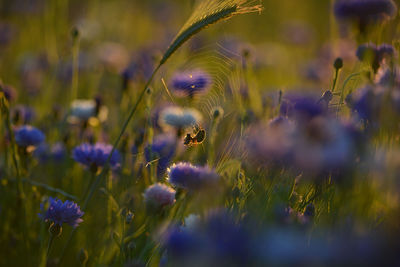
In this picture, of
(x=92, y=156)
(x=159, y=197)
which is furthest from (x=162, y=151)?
(x=159, y=197)

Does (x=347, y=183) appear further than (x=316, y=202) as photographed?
No

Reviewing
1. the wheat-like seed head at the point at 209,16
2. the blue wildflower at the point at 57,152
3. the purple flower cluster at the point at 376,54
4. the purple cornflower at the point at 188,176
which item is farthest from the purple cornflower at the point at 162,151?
the purple flower cluster at the point at 376,54

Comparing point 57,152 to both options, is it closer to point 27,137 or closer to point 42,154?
point 42,154

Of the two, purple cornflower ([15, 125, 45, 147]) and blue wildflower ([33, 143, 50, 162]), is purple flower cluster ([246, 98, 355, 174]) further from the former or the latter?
blue wildflower ([33, 143, 50, 162])

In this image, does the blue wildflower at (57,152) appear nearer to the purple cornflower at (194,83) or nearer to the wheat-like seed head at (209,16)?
the purple cornflower at (194,83)

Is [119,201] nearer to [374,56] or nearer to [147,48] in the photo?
[374,56]

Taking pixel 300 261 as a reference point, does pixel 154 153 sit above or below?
above

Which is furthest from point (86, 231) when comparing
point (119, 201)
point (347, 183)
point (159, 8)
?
point (159, 8)
